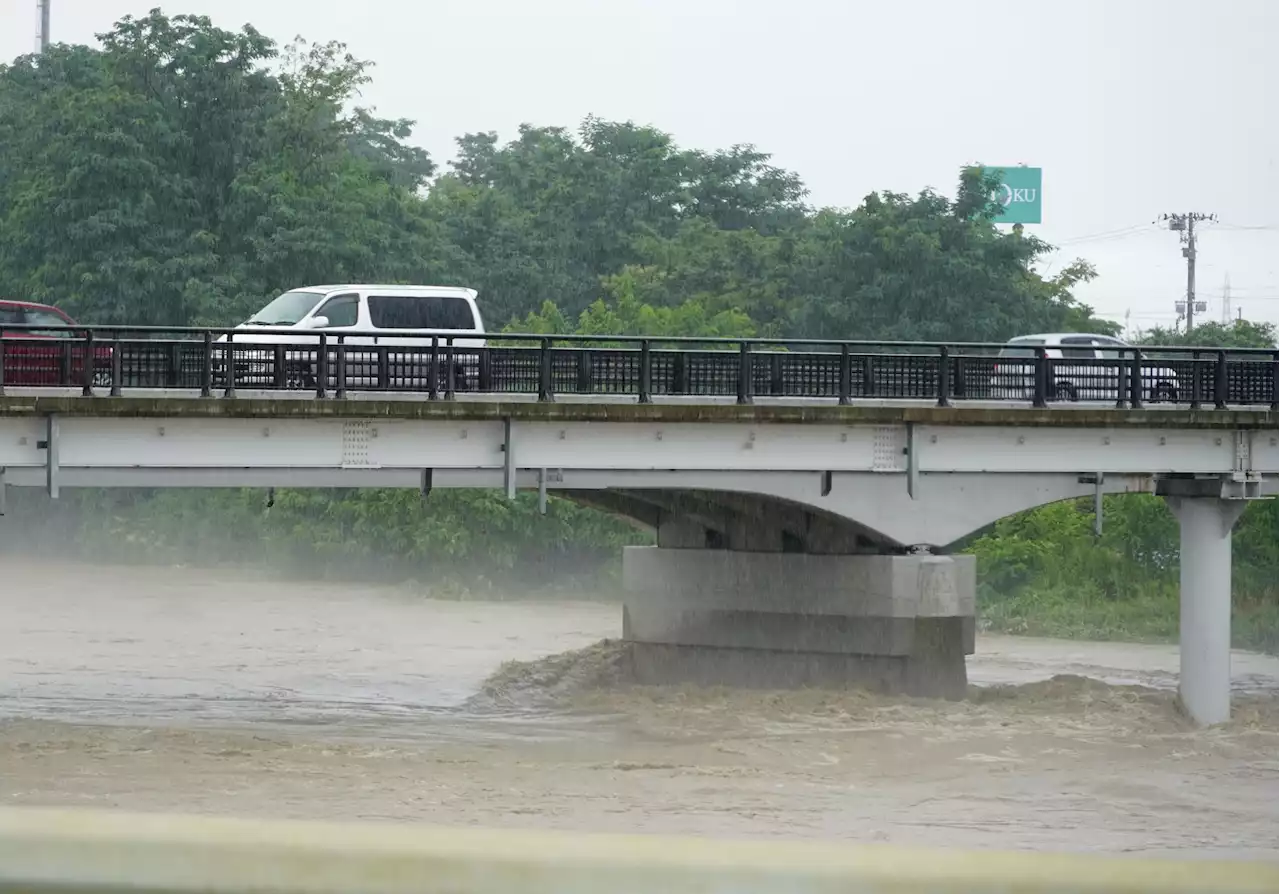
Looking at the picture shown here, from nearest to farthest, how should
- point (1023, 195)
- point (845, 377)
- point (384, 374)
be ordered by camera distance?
point (384, 374) < point (845, 377) < point (1023, 195)

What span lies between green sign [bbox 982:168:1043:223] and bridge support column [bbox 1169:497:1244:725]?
59.1 m

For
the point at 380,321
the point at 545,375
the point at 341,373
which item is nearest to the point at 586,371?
the point at 545,375

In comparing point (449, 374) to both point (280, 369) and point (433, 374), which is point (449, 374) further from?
point (280, 369)

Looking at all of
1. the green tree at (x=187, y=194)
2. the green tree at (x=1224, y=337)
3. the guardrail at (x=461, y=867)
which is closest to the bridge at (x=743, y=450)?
the guardrail at (x=461, y=867)

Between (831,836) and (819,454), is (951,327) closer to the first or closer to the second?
(819,454)

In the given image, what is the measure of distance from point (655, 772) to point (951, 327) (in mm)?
40613

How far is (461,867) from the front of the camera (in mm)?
2191

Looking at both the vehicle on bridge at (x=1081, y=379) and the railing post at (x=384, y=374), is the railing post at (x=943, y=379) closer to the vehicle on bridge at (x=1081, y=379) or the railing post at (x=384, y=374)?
the vehicle on bridge at (x=1081, y=379)

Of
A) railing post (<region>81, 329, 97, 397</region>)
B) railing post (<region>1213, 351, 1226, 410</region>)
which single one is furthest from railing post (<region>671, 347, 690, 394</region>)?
railing post (<region>1213, 351, 1226, 410</region>)

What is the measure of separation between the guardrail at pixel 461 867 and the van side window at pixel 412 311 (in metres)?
27.6

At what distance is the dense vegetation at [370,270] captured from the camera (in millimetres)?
50219

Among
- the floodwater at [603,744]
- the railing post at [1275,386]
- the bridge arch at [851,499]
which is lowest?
the floodwater at [603,744]

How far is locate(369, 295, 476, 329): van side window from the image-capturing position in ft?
97.0

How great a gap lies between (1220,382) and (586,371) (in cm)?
971
